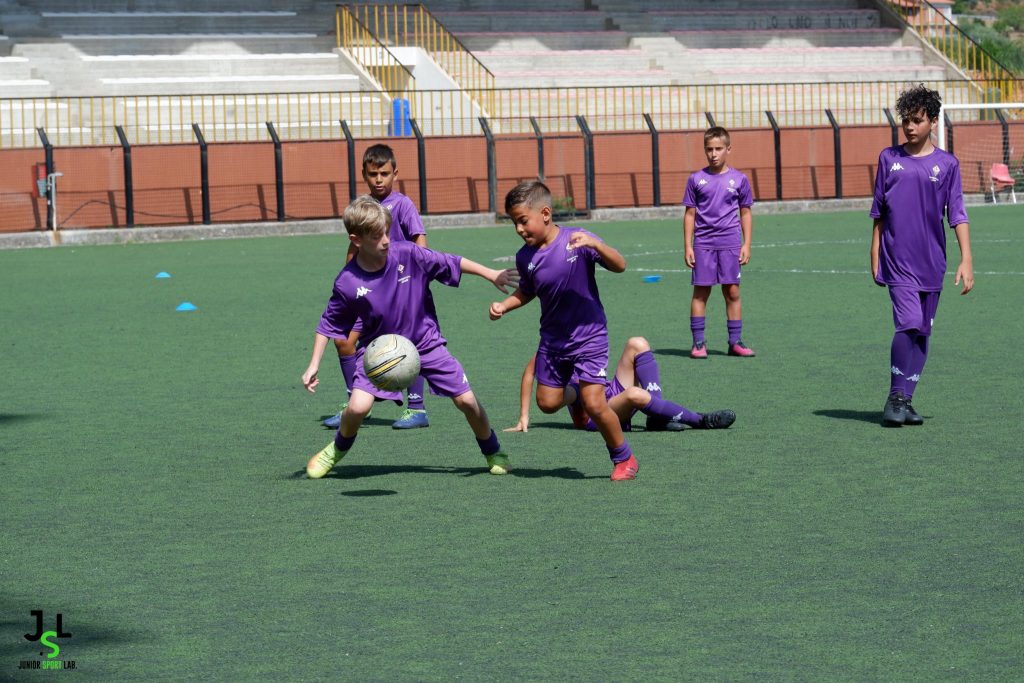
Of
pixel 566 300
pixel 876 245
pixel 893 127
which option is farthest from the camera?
pixel 893 127

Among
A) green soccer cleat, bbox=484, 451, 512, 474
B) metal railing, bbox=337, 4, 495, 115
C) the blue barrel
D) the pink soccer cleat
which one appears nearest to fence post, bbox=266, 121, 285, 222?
the blue barrel

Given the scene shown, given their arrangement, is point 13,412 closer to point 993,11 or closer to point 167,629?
point 167,629

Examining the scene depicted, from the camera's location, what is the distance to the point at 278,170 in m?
31.1

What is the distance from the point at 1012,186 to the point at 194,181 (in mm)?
17170

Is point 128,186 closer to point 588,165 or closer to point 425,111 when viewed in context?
point 425,111

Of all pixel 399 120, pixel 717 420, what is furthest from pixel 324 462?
pixel 399 120

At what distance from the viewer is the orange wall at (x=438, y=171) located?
30.0 metres

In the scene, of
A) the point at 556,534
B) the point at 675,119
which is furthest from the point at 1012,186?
the point at 556,534

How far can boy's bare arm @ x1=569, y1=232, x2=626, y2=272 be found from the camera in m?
7.37

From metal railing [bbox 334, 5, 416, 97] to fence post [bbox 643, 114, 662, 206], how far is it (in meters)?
6.16

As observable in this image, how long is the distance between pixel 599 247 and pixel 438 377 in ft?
3.73

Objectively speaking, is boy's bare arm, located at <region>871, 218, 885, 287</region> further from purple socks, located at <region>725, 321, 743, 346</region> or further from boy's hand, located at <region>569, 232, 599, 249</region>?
purple socks, located at <region>725, 321, 743, 346</region>

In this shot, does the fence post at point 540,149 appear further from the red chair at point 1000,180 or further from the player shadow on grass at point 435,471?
the player shadow on grass at point 435,471

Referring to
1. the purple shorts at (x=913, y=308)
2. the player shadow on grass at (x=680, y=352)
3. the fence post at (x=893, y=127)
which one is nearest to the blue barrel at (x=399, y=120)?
the fence post at (x=893, y=127)
